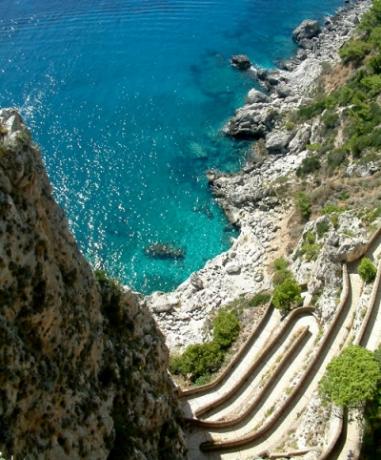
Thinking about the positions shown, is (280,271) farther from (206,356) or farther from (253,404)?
(253,404)

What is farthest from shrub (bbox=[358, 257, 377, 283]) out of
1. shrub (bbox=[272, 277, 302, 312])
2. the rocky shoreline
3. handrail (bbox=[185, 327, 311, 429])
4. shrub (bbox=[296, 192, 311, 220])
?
shrub (bbox=[296, 192, 311, 220])

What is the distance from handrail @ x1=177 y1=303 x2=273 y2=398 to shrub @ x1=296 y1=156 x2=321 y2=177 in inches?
1013

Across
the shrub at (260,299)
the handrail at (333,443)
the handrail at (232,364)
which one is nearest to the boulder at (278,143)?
the shrub at (260,299)

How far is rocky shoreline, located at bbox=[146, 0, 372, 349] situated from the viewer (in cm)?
6034

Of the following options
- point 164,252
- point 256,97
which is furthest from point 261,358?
point 256,97

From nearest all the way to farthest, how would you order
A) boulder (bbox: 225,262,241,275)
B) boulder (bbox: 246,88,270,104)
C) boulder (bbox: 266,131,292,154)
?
boulder (bbox: 225,262,241,275), boulder (bbox: 266,131,292,154), boulder (bbox: 246,88,270,104)

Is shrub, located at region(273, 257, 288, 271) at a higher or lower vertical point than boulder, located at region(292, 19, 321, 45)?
lower

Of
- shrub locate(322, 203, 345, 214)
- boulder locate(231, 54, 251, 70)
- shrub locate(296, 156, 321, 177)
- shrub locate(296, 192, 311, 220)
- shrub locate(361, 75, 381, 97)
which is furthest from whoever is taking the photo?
boulder locate(231, 54, 251, 70)

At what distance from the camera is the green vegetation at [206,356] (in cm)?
4856

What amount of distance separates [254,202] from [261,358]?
29.2m

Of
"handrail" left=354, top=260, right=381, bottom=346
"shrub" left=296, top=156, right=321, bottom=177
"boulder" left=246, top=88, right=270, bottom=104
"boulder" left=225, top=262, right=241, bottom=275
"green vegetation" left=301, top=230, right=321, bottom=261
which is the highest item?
"boulder" left=246, top=88, right=270, bottom=104

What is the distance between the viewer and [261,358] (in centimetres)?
4522

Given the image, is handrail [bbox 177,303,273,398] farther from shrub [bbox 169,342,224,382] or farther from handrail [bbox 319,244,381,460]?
handrail [bbox 319,244,381,460]

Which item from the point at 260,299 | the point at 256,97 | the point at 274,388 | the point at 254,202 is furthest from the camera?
the point at 256,97
